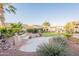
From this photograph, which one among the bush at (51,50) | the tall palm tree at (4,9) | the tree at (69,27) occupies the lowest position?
the bush at (51,50)

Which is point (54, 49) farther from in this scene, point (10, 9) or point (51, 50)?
point (10, 9)

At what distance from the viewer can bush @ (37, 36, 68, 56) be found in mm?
2309

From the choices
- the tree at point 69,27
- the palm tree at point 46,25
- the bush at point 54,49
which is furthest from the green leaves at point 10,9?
the tree at point 69,27

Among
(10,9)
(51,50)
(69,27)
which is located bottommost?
(51,50)

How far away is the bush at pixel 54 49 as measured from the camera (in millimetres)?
2309

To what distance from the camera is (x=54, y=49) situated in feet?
7.57

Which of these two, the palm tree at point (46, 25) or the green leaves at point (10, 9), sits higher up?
the green leaves at point (10, 9)

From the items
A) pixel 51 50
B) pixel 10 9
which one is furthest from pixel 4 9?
pixel 51 50

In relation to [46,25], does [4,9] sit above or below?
above

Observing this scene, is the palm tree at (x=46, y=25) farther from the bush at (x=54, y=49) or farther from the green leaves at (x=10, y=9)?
the green leaves at (x=10, y=9)

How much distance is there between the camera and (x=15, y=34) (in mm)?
2361

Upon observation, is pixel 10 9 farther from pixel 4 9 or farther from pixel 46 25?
pixel 46 25

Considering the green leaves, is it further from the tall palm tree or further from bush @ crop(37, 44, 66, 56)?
bush @ crop(37, 44, 66, 56)

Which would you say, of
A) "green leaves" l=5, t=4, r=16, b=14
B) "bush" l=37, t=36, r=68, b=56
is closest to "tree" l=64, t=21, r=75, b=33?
"bush" l=37, t=36, r=68, b=56
